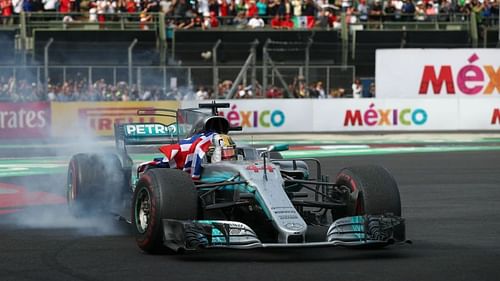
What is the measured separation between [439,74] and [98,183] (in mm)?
20429

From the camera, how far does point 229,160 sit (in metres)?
10.7

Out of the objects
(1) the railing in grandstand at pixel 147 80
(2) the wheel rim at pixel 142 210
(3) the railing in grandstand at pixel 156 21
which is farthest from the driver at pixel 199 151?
(3) the railing in grandstand at pixel 156 21

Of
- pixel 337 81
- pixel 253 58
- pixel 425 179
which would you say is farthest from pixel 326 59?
pixel 425 179

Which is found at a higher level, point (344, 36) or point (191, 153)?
point (344, 36)

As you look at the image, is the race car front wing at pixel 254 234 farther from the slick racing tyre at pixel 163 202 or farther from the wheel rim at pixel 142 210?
the wheel rim at pixel 142 210

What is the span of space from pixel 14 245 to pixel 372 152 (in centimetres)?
1428

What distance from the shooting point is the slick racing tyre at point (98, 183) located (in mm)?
12289

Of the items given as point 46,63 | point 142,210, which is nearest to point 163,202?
point 142,210

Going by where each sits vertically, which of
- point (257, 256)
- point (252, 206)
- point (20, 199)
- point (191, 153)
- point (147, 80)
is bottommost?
point (20, 199)

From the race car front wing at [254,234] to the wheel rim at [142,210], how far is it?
0.60 m

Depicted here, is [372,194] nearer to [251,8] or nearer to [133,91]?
[133,91]

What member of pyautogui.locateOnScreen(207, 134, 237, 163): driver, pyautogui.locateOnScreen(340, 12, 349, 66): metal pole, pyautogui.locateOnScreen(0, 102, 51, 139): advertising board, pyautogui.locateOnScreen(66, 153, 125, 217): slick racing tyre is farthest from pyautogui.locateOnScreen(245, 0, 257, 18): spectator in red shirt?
pyautogui.locateOnScreen(207, 134, 237, 163): driver

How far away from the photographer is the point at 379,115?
30.7 meters

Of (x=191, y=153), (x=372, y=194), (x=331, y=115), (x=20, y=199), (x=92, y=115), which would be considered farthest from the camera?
(x=331, y=115)
